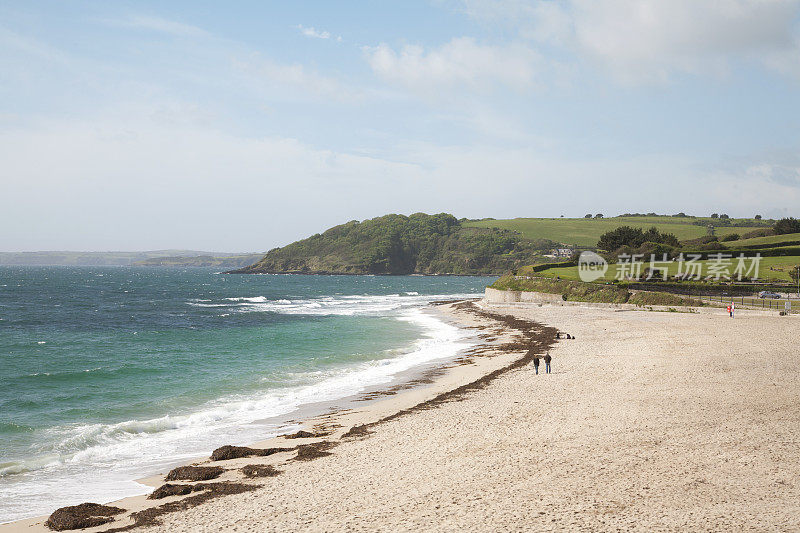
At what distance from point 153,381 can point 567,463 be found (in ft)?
72.2

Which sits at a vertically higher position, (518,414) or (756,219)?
(756,219)

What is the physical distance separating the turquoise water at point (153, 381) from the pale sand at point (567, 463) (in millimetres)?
3502

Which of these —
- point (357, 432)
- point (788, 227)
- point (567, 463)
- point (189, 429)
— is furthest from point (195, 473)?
point (788, 227)

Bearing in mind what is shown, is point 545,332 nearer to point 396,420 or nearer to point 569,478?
point 396,420

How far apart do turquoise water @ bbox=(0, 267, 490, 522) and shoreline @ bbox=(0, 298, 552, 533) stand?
0.59m

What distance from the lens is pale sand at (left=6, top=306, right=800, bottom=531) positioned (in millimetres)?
9922

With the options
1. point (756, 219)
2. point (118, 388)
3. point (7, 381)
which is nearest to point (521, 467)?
point (118, 388)

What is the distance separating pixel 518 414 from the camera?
17672mm

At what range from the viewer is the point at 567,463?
41.3ft

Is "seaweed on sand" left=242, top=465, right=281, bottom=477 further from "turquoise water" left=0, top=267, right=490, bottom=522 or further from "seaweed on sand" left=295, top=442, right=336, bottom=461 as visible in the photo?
"turquoise water" left=0, top=267, right=490, bottom=522

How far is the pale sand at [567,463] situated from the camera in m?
9.92

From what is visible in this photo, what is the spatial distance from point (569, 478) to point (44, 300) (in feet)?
286
